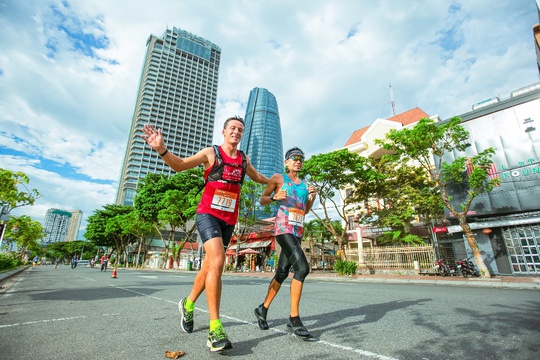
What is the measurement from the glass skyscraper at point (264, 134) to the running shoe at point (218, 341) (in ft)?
395

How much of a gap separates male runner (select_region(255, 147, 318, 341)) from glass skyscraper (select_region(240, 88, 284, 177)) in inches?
4693

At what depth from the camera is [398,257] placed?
1862cm

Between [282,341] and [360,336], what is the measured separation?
0.76 m

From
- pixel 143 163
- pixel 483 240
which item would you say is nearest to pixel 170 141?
pixel 143 163

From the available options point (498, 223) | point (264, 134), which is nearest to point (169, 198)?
point (498, 223)

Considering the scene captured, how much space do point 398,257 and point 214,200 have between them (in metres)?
19.0

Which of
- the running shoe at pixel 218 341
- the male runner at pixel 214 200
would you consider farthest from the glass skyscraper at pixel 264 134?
the running shoe at pixel 218 341

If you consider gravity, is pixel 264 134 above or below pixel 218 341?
above

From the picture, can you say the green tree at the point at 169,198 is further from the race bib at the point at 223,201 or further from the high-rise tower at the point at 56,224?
the high-rise tower at the point at 56,224

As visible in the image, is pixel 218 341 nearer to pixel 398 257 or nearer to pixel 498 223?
pixel 398 257

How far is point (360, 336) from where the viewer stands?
A: 2615mm

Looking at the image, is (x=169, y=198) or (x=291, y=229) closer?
(x=291, y=229)

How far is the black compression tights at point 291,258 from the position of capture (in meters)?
2.93

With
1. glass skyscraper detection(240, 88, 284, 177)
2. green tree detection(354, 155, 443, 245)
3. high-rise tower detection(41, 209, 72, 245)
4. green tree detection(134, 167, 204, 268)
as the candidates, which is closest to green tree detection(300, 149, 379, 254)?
green tree detection(354, 155, 443, 245)
